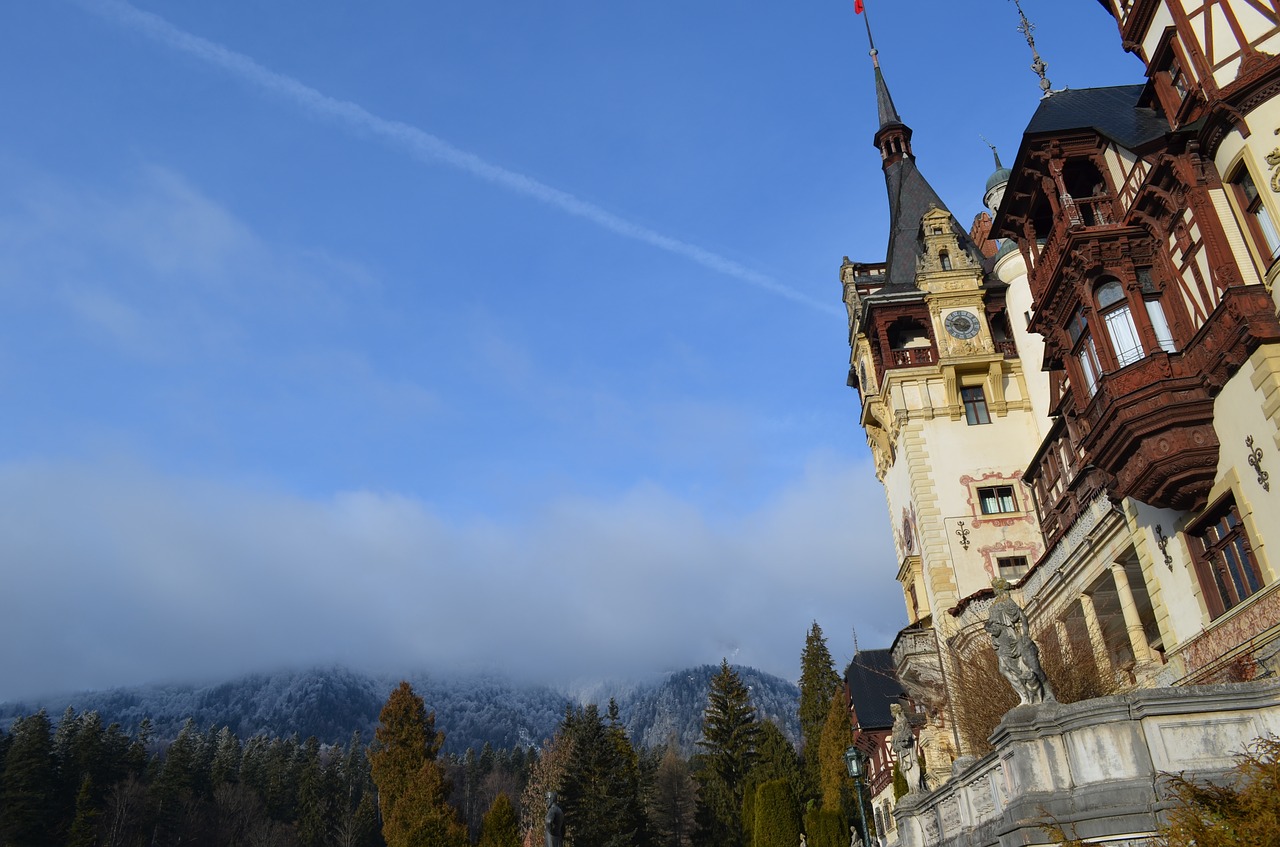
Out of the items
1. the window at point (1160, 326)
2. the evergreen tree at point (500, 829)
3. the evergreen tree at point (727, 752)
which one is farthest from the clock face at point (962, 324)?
the evergreen tree at point (727, 752)

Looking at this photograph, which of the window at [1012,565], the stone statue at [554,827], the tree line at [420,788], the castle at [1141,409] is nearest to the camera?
the castle at [1141,409]

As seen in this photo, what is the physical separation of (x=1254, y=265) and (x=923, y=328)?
24.3 metres

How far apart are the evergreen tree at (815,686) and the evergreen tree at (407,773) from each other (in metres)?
40.6

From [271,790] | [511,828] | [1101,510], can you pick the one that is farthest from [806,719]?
[1101,510]

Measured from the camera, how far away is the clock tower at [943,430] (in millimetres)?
38406

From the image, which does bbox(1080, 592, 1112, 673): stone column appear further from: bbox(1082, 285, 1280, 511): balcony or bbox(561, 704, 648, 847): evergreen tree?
bbox(561, 704, 648, 847): evergreen tree

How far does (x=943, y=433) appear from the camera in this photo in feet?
136

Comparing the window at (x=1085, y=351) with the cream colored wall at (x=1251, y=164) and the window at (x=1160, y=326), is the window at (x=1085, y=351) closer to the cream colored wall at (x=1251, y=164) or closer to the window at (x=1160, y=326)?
the window at (x=1160, y=326)

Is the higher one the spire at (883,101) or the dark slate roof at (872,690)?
the spire at (883,101)

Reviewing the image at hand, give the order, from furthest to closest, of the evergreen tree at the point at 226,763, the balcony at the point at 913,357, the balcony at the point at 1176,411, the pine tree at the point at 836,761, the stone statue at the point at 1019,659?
1. the evergreen tree at the point at 226,763
2. the pine tree at the point at 836,761
3. the balcony at the point at 913,357
4. the balcony at the point at 1176,411
5. the stone statue at the point at 1019,659

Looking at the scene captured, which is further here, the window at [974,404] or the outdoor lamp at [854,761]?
the window at [974,404]

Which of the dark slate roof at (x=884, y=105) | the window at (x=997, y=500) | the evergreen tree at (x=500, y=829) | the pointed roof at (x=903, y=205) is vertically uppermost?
the dark slate roof at (x=884, y=105)

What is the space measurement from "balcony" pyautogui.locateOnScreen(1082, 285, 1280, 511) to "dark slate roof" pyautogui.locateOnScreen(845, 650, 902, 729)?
3745 cm

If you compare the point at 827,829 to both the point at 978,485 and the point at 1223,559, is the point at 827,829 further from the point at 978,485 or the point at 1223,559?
the point at 1223,559
